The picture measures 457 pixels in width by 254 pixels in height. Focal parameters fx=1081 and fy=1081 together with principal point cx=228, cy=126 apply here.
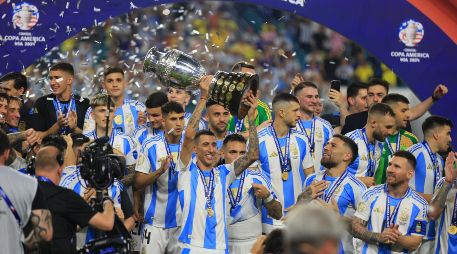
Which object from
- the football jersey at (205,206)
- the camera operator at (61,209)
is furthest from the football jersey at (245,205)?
the camera operator at (61,209)

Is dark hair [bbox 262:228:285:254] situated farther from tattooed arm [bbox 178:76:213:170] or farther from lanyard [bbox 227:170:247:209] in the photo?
lanyard [bbox 227:170:247:209]

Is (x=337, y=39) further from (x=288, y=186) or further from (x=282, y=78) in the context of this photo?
(x=288, y=186)

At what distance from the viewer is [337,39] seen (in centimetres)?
1188

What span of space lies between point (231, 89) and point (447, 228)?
3249 mm

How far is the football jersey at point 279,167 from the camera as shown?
384 inches

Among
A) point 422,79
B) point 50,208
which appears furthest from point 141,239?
point 422,79

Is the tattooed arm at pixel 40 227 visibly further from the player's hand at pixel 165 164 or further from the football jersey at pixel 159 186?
the football jersey at pixel 159 186

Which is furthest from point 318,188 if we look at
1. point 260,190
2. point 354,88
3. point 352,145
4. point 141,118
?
point 354,88

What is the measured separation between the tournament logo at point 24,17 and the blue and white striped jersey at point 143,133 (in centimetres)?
209

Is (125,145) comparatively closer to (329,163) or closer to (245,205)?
(245,205)

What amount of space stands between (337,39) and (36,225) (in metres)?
6.18

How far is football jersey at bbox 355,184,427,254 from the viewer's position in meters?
8.96

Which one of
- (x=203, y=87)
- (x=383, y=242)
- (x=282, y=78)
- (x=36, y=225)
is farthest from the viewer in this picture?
(x=282, y=78)

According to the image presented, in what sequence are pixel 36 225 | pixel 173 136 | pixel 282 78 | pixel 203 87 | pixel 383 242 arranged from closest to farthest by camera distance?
pixel 36 225, pixel 203 87, pixel 383 242, pixel 173 136, pixel 282 78
